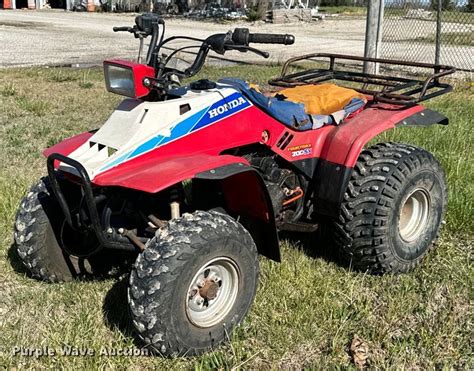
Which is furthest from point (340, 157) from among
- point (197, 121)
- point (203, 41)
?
point (203, 41)

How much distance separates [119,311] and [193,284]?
0.66 metres

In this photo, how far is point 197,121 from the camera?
9.98 ft

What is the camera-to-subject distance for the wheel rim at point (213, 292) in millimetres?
2930

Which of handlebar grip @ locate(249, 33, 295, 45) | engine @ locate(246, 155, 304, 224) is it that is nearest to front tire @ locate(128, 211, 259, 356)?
engine @ locate(246, 155, 304, 224)

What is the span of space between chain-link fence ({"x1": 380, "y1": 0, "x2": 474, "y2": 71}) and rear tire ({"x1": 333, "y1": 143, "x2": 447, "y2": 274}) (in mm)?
7105

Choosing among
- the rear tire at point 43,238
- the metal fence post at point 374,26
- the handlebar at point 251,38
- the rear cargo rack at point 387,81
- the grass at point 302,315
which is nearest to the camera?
the grass at point 302,315

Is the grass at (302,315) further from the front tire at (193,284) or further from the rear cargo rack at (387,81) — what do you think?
the rear cargo rack at (387,81)

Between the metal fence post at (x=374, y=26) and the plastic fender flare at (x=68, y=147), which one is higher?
the metal fence post at (x=374, y=26)

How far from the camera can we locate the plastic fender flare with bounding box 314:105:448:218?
3430 mm

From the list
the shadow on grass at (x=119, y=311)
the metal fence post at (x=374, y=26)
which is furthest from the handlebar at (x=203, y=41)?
the metal fence post at (x=374, y=26)

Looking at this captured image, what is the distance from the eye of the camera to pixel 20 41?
19609 mm

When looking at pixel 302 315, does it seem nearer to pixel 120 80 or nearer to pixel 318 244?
pixel 318 244

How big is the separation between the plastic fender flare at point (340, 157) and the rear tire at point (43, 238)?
4.92ft

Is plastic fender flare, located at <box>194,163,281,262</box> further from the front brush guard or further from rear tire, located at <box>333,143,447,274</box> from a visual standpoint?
the front brush guard
